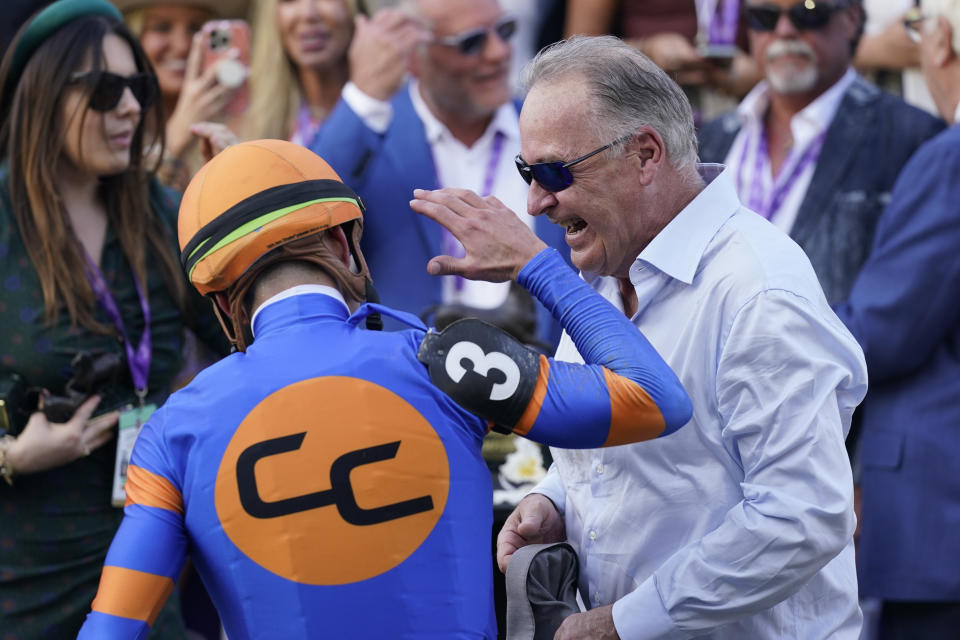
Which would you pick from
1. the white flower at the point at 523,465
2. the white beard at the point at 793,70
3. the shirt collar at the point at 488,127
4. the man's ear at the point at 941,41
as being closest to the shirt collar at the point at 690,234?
the white flower at the point at 523,465

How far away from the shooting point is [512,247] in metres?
2.44

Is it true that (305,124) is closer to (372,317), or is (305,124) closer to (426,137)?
(426,137)

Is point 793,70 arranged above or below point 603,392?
below

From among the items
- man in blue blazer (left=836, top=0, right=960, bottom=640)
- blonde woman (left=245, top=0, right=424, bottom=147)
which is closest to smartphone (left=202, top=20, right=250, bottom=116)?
blonde woman (left=245, top=0, right=424, bottom=147)

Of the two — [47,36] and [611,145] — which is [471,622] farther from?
[47,36]

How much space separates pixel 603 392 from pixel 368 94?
3171 millimetres

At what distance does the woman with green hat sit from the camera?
3717 millimetres

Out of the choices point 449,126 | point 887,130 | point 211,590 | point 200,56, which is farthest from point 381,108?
point 211,590

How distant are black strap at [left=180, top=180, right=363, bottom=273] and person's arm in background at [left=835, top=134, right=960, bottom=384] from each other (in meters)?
2.44

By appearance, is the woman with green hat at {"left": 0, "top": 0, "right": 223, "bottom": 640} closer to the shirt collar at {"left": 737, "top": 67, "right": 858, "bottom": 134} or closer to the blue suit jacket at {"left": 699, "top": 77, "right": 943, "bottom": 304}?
the blue suit jacket at {"left": 699, "top": 77, "right": 943, "bottom": 304}

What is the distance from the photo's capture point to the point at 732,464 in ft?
8.20

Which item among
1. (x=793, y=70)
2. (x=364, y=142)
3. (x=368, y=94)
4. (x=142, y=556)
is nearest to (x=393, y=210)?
(x=364, y=142)

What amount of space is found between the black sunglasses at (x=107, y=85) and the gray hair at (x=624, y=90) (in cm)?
181

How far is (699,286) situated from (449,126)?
2990 millimetres
